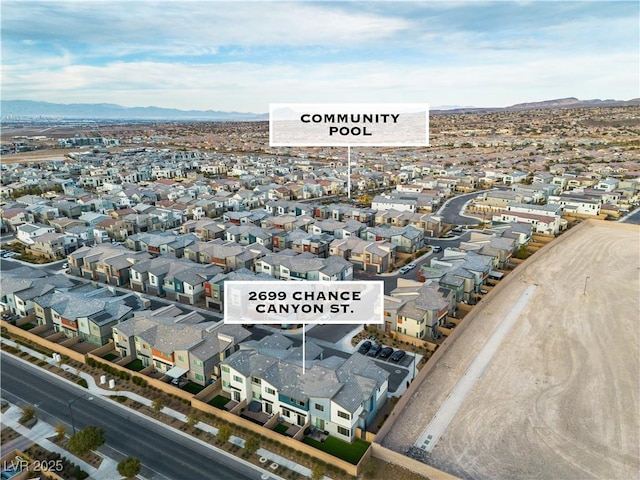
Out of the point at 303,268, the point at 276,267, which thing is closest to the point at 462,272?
the point at 303,268

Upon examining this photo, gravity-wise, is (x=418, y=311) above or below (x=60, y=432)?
above

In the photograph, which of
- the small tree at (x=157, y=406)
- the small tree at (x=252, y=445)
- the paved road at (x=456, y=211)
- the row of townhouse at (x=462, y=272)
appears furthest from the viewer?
the paved road at (x=456, y=211)

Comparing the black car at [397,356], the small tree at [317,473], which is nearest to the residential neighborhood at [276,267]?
the black car at [397,356]

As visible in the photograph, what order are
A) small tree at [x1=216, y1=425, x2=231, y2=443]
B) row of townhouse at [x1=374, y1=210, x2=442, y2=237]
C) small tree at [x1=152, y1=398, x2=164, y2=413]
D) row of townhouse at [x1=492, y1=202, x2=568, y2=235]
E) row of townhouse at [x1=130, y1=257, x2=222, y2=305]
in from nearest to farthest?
1. small tree at [x1=216, y1=425, x2=231, y2=443]
2. small tree at [x1=152, y1=398, x2=164, y2=413]
3. row of townhouse at [x1=130, y1=257, x2=222, y2=305]
4. row of townhouse at [x1=374, y1=210, x2=442, y2=237]
5. row of townhouse at [x1=492, y1=202, x2=568, y2=235]

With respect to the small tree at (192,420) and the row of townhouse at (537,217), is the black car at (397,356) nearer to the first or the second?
the small tree at (192,420)

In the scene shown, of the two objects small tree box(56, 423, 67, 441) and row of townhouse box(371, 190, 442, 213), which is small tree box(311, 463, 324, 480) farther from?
row of townhouse box(371, 190, 442, 213)

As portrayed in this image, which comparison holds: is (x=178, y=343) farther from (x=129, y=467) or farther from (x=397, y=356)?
(x=397, y=356)

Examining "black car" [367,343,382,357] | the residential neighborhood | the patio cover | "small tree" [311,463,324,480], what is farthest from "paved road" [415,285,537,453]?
the patio cover
